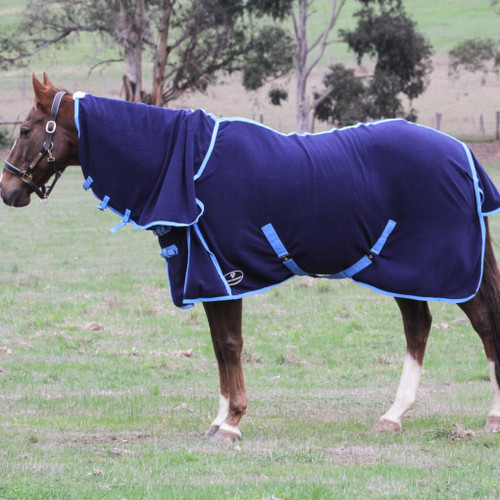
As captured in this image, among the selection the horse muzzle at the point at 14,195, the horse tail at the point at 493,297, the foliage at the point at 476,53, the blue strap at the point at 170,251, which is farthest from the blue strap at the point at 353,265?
the foliage at the point at 476,53

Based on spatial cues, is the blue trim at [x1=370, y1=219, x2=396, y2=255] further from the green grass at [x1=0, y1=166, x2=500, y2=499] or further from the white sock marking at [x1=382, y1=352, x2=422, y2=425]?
the green grass at [x1=0, y1=166, x2=500, y2=499]

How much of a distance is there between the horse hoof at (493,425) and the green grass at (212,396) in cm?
8

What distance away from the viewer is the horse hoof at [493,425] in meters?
6.13

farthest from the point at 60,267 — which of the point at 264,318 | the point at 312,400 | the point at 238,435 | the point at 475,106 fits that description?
the point at 475,106

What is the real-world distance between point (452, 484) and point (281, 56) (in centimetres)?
3341

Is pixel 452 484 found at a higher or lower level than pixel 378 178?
lower

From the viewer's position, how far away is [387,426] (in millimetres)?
6266

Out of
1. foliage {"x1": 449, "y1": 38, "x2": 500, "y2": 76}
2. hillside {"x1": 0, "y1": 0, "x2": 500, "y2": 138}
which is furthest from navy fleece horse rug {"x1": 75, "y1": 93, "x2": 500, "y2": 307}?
foliage {"x1": 449, "y1": 38, "x2": 500, "y2": 76}

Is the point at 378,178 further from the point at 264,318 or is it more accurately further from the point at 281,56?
the point at 281,56

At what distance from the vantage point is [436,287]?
6.05 metres

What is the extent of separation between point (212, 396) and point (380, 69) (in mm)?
31640

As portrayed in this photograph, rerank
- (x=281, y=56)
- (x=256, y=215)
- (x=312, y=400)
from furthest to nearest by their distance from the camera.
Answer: (x=281, y=56) < (x=312, y=400) < (x=256, y=215)

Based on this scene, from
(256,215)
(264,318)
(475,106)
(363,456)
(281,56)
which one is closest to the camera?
→ (363,456)

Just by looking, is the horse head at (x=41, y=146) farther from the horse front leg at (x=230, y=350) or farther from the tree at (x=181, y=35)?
the tree at (x=181, y=35)
